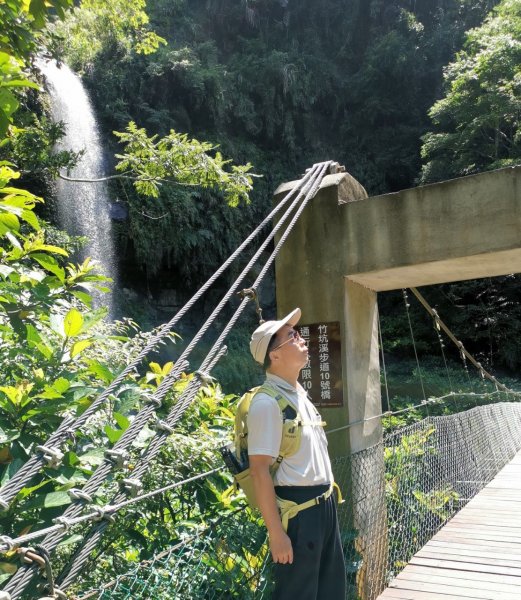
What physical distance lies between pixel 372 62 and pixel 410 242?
45.2 ft

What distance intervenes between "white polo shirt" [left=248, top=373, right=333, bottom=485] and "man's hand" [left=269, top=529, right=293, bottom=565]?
0.13 m

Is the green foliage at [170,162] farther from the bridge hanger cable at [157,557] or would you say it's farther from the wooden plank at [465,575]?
the bridge hanger cable at [157,557]

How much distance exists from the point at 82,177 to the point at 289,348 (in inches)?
Answer: 368

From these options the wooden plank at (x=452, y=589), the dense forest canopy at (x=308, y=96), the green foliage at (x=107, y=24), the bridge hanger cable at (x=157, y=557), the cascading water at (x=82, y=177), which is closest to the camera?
the bridge hanger cable at (x=157, y=557)

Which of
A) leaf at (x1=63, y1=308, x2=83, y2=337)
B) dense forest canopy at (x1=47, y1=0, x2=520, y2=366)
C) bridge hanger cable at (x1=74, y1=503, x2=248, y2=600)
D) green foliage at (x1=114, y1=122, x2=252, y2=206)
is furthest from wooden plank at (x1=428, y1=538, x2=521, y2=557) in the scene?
dense forest canopy at (x1=47, y1=0, x2=520, y2=366)

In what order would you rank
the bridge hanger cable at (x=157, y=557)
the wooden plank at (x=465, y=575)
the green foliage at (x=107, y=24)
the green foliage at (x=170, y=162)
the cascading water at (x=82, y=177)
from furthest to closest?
the cascading water at (x=82, y=177)
the green foliage at (x=107, y=24)
the green foliage at (x=170, y=162)
the wooden plank at (x=465, y=575)
the bridge hanger cable at (x=157, y=557)

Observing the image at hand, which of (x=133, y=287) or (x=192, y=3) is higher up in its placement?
(x=192, y=3)

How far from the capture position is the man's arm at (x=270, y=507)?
4.27 ft

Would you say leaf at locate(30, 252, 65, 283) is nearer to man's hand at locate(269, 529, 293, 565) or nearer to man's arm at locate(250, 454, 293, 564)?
man's arm at locate(250, 454, 293, 564)

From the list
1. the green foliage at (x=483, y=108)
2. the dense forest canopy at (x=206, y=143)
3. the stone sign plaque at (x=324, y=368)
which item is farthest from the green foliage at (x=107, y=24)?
the green foliage at (x=483, y=108)

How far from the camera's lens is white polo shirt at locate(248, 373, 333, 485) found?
1.33 m

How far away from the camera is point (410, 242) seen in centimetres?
270

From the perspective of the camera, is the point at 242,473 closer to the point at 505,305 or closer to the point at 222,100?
the point at 222,100

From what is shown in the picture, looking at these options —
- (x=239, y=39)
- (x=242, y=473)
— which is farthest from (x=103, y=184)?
(x=242, y=473)
